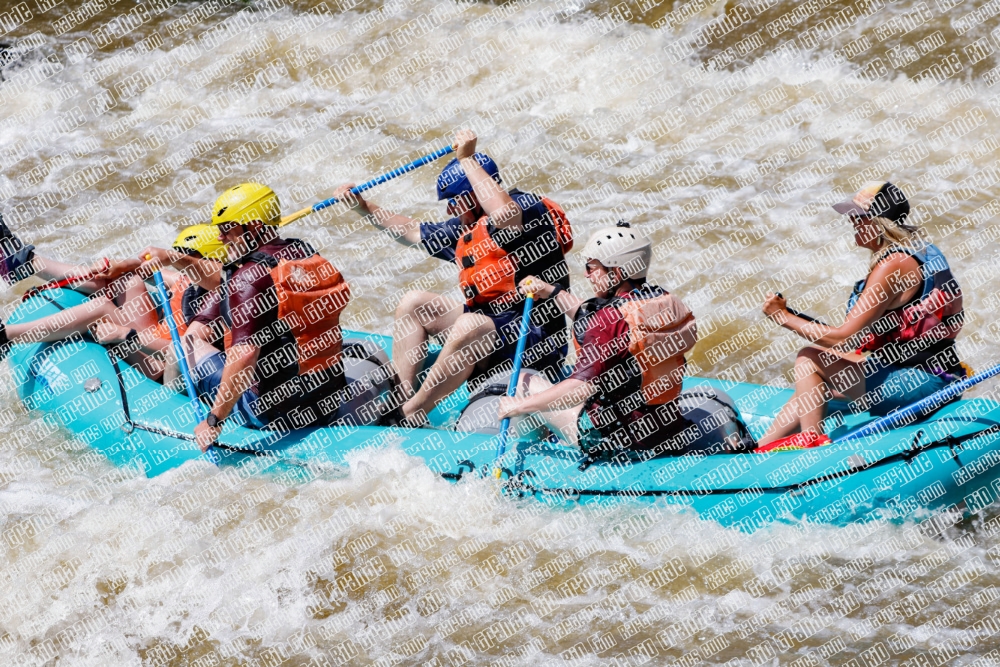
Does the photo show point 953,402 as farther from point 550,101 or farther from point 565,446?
point 550,101

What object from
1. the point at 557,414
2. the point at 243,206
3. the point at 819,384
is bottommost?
the point at 819,384

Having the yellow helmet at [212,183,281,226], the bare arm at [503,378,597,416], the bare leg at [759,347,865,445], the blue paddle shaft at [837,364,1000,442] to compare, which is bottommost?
the blue paddle shaft at [837,364,1000,442]

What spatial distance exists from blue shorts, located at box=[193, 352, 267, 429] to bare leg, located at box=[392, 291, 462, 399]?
0.73 meters

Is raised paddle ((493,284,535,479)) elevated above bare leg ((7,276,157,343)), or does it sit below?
below

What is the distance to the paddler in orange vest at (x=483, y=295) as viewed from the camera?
5520mm

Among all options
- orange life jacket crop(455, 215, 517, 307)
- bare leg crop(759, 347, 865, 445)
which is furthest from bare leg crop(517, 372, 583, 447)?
bare leg crop(759, 347, 865, 445)

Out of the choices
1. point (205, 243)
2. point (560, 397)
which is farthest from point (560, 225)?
point (205, 243)

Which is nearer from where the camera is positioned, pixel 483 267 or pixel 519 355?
pixel 519 355

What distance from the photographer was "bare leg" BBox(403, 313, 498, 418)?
5.57 m

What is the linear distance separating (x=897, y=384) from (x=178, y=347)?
3.45 metres

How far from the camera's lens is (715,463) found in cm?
513

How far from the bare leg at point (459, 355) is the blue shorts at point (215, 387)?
81 centimetres

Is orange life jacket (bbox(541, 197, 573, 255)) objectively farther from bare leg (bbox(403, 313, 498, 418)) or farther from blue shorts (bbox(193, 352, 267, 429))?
blue shorts (bbox(193, 352, 267, 429))

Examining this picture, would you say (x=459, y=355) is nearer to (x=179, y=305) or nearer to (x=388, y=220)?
(x=388, y=220)
